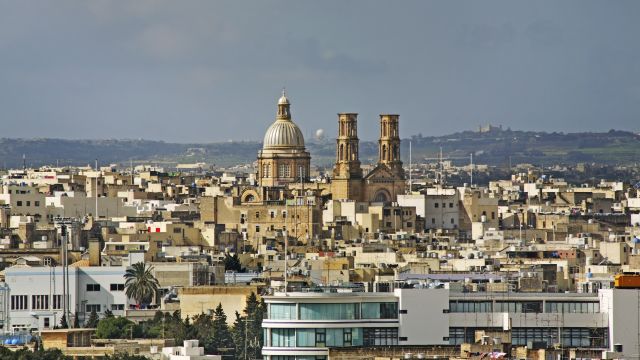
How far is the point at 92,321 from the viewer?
292 feet

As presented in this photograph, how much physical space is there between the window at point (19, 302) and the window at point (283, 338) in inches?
1540

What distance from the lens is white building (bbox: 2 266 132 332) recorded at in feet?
307

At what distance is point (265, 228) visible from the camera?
16012 centimetres

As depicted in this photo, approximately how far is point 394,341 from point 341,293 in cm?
147

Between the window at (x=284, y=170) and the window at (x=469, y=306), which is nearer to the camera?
the window at (x=469, y=306)

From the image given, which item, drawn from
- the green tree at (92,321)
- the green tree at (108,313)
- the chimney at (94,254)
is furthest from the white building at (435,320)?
the chimney at (94,254)

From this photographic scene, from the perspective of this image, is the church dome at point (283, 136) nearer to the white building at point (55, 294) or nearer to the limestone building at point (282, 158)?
the limestone building at point (282, 158)

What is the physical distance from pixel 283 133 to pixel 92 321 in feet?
323

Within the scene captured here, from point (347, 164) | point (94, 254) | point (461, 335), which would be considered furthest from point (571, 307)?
point (347, 164)

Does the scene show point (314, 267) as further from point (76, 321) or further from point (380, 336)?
point (380, 336)

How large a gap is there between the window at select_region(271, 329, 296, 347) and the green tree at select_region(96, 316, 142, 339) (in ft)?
77.7

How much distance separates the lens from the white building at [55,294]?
93.5 metres

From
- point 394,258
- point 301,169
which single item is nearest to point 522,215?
point 301,169

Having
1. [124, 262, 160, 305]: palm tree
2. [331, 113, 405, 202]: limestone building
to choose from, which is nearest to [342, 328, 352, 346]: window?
[124, 262, 160, 305]: palm tree
